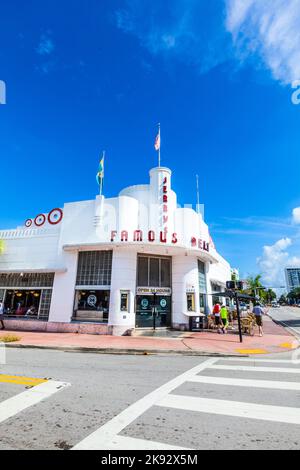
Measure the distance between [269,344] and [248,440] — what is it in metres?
10.2

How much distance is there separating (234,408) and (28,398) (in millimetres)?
3840

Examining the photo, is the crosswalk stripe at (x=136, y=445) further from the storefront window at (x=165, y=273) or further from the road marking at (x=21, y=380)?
the storefront window at (x=165, y=273)

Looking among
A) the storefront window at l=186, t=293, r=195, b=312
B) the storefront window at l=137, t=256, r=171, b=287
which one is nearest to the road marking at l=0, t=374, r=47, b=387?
the storefront window at l=137, t=256, r=171, b=287

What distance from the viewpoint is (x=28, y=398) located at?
5.09 m

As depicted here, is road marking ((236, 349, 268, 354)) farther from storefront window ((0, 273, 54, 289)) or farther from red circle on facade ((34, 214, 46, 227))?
red circle on facade ((34, 214, 46, 227))

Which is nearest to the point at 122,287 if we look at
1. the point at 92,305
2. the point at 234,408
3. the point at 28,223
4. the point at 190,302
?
the point at 92,305

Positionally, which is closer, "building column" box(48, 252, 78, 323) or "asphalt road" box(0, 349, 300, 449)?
"asphalt road" box(0, 349, 300, 449)

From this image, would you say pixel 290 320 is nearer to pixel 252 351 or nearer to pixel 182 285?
pixel 182 285

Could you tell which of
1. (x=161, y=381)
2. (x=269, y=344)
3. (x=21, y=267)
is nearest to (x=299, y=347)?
(x=269, y=344)

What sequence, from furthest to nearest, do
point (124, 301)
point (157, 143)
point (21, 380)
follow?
point (157, 143)
point (124, 301)
point (21, 380)

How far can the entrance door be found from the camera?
17.1 meters

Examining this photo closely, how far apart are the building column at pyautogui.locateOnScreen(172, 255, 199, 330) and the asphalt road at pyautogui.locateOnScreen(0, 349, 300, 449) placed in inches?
381

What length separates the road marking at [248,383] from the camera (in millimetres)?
5938

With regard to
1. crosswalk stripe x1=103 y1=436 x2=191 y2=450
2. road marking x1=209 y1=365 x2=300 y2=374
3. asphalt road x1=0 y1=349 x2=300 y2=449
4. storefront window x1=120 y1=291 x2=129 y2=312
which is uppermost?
storefront window x1=120 y1=291 x2=129 y2=312
